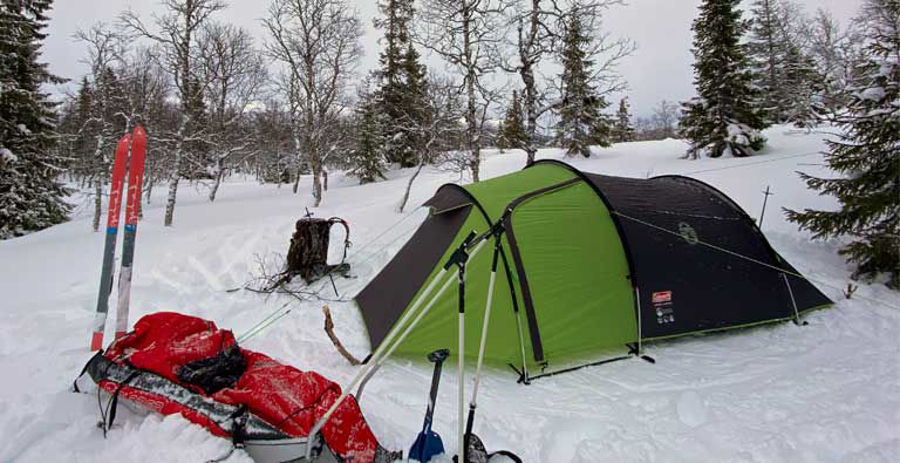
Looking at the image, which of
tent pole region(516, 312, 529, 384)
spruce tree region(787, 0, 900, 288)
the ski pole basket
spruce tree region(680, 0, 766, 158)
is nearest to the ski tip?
the ski pole basket

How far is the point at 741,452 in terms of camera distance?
8.86 ft

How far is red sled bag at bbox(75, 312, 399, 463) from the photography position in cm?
237

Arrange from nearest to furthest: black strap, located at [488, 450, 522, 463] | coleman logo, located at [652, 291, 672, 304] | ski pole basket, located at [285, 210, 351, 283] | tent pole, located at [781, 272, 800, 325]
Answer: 1. black strap, located at [488, 450, 522, 463]
2. coleman logo, located at [652, 291, 672, 304]
3. tent pole, located at [781, 272, 800, 325]
4. ski pole basket, located at [285, 210, 351, 283]

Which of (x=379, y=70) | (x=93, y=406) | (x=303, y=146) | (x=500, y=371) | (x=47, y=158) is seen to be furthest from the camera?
(x=379, y=70)

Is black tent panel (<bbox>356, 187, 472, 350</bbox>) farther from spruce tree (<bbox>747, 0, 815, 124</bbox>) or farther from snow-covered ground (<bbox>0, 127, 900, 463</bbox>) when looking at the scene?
spruce tree (<bbox>747, 0, 815, 124</bbox>)

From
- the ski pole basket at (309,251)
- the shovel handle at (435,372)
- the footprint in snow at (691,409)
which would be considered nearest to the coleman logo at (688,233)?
the footprint in snow at (691,409)

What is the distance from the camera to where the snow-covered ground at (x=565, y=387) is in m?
2.66

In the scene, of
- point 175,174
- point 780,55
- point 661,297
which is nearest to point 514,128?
point 780,55


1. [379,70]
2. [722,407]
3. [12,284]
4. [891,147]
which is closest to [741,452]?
[722,407]

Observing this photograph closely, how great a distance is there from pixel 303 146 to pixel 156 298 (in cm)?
1744

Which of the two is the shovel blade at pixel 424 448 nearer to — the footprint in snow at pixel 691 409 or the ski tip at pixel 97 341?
the footprint in snow at pixel 691 409

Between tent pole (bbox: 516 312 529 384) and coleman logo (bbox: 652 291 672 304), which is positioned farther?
coleman logo (bbox: 652 291 672 304)

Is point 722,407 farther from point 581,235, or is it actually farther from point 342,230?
point 342,230

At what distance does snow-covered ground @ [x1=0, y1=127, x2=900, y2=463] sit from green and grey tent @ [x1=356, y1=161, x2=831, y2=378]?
0.97 feet
